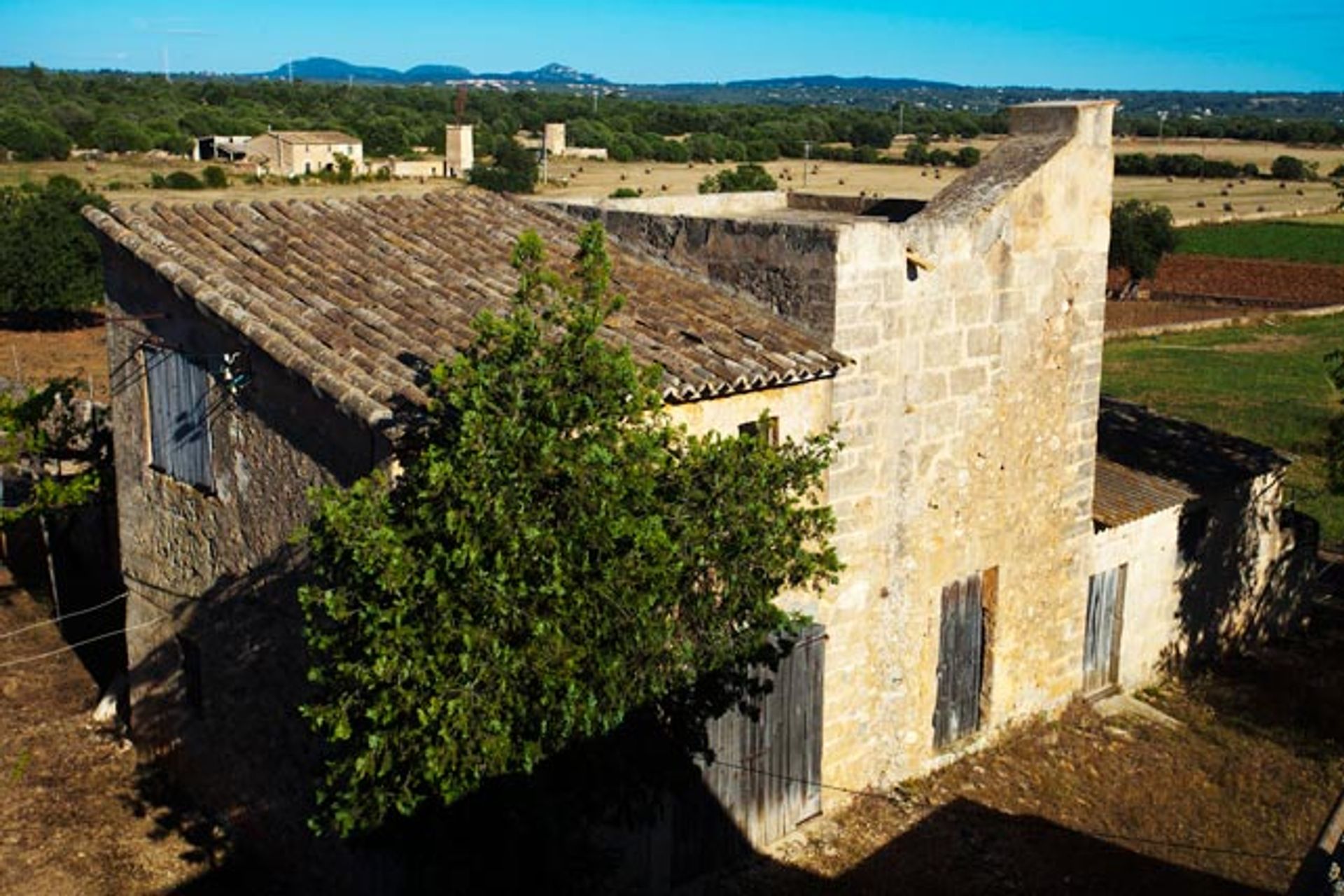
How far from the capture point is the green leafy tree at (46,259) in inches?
1543

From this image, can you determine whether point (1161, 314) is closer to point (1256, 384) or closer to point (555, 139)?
point (1256, 384)

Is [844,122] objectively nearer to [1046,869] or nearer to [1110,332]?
[1110,332]

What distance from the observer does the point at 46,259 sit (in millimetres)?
39344

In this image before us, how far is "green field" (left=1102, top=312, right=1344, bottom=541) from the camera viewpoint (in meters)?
25.8

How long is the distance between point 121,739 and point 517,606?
271 inches

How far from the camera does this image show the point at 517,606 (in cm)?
721

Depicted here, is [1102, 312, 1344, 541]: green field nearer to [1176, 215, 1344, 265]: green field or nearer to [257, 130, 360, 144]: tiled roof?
[1176, 215, 1344, 265]: green field

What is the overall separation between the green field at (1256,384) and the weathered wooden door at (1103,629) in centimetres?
754

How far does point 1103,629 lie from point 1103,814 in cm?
272

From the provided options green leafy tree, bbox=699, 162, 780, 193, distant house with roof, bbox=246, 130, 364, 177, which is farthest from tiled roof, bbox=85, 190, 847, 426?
distant house with roof, bbox=246, 130, 364, 177

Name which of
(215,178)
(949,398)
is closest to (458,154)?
(215,178)

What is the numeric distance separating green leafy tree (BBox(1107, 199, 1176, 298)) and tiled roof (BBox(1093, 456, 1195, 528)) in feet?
127

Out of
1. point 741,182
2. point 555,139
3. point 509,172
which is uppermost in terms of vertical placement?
point 555,139

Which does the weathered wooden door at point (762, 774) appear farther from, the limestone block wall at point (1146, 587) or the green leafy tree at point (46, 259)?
the green leafy tree at point (46, 259)
